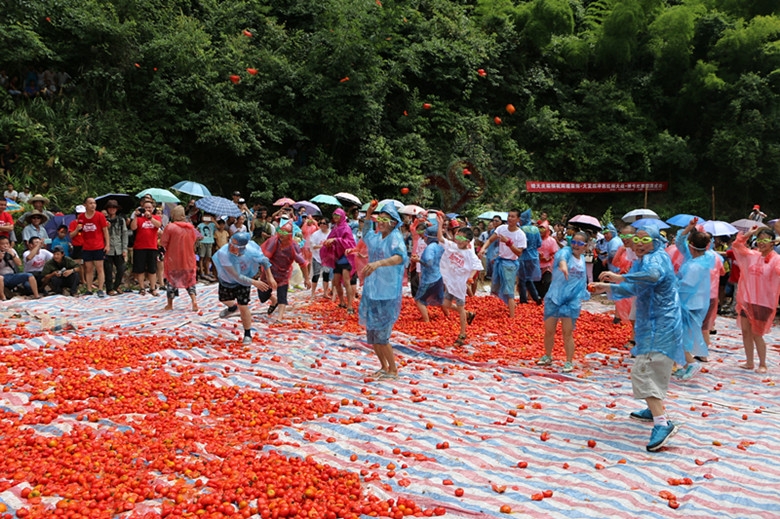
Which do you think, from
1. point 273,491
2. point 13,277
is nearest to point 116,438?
point 273,491

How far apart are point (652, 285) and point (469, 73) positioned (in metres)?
22.4

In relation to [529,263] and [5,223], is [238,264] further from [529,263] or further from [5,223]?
[529,263]

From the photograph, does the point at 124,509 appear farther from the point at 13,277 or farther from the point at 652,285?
the point at 13,277

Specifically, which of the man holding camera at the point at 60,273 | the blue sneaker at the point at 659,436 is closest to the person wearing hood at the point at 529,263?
the blue sneaker at the point at 659,436

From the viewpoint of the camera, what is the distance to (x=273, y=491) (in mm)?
3736

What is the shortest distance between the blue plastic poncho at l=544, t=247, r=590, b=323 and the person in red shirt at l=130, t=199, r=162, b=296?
8028 millimetres

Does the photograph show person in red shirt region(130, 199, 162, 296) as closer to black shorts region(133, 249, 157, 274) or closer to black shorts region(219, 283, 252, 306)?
black shorts region(133, 249, 157, 274)

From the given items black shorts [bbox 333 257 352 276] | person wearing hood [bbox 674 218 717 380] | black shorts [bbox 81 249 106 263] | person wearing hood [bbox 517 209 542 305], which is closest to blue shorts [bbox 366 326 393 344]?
person wearing hood [bbox 674 218 717 380]

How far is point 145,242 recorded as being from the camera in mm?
11695

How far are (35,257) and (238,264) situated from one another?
5.60m

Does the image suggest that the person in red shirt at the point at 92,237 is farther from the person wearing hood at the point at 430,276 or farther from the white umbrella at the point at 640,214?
the white umbrella at the point at 640,214

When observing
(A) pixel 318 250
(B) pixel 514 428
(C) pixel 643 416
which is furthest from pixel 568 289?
(A) pixel 318 250

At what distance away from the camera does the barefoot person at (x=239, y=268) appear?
27.0ft

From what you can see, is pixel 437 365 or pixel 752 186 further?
pixel 752 186
